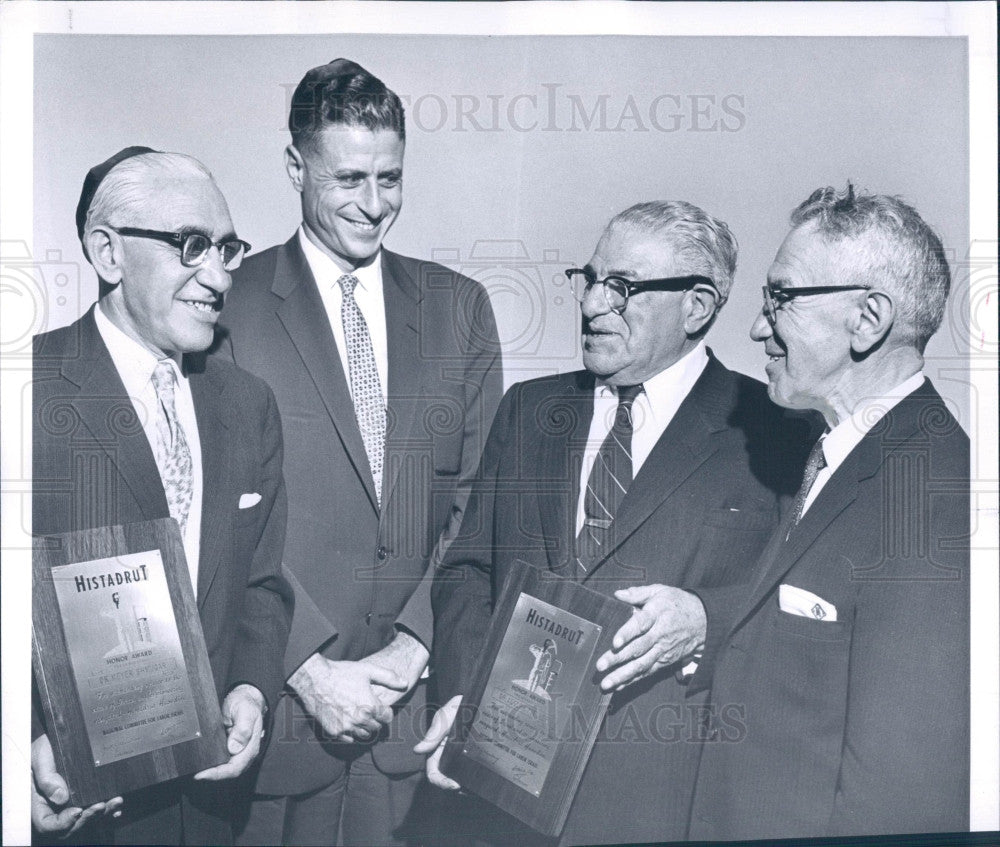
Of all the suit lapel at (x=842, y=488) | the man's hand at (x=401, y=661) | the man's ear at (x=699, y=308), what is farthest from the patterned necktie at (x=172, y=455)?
the suit lapel at (x=842, y=488)

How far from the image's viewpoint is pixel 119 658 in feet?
9.23

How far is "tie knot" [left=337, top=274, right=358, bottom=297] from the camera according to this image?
2.92m

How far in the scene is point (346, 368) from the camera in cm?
289

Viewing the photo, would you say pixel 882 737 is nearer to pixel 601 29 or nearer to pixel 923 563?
pixel 923 563

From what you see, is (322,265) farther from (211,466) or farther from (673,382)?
(673,382)

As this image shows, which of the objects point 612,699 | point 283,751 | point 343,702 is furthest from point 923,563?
point 283,751

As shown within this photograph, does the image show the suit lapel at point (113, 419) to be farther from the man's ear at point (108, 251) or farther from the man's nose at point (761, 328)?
the man's nose at point (761, 328)

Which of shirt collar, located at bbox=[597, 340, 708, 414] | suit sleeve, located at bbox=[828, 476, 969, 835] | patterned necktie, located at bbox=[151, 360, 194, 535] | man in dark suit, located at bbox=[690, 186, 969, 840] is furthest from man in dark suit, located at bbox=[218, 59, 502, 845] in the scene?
suit sleeve, located at bbox=[828, 476, 969, 835]

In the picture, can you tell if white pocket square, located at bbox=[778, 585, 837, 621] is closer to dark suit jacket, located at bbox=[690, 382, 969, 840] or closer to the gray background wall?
dark suit jacket, located at bbox=[690, 382, 969, 840]

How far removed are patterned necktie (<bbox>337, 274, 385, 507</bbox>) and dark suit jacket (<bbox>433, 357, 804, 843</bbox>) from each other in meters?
0.29

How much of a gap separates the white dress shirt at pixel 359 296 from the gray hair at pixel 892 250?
1.18 m

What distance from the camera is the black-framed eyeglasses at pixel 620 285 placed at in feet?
9.52

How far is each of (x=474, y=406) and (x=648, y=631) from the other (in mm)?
778

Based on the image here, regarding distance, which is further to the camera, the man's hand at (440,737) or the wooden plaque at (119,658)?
the man's hand at (440,737)
